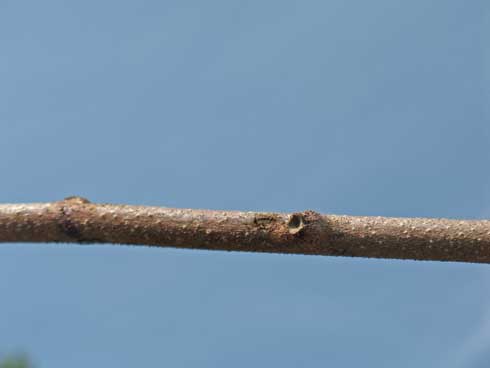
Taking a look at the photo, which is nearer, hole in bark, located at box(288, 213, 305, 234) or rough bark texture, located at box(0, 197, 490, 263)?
rough bark texture, located at box(0, 197, 490, 263)

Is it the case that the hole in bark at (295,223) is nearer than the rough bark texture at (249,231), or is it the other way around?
the rough bark texture at (249,231)

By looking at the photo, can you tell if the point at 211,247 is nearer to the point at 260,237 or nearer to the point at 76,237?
the point at 260,237

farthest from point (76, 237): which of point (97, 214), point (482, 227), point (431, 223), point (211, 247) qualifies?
point (482, 227)

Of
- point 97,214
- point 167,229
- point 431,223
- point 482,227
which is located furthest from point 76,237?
point 482,227

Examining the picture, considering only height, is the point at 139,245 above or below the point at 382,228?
below

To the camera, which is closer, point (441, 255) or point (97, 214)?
point (97, 214)
